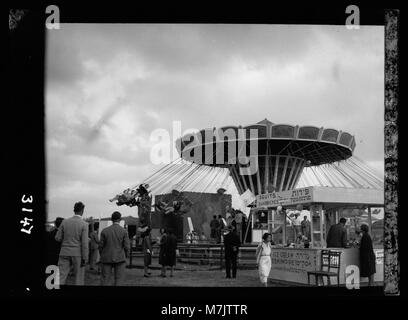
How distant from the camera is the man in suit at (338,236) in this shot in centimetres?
1167

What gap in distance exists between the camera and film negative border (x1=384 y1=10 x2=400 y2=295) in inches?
275

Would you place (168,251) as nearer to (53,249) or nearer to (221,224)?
(53,249)

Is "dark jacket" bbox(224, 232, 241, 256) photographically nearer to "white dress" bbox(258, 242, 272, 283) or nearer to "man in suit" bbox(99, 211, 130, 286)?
"white dress" bbox(258, 242, 272, 283)

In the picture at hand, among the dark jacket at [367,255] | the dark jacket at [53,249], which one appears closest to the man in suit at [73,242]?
the dark jacket at [53,249]

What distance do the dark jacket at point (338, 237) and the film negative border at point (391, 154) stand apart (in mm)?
4624

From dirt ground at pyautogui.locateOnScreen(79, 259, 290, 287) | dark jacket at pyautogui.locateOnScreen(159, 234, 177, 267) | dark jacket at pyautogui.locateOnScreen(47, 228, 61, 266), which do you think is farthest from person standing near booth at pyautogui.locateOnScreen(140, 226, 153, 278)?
dark jacket at pyautogui.locateOnScreen(47, 228, 61, 266)

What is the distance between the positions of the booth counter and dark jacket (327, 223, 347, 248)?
1.22 feet

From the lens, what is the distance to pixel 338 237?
1172 centimetres

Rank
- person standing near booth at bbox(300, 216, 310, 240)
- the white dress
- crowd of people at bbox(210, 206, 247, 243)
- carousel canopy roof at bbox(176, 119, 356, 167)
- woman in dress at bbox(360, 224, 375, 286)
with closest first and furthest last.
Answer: woman in dress at bbox(360, 224, 375, 286) → the white dress → person standing near booth at bbox(300, 216, 310, 240) → crowd of people at bbox(210, 206, 247, 243) → carousel canopy roof at bbox(176, 119, 356, 167)

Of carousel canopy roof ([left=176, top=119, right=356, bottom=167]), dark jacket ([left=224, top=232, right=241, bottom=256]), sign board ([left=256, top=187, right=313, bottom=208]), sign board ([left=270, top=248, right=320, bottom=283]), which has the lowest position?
sign board ([left=270, top=248, right=320, bottom=283])

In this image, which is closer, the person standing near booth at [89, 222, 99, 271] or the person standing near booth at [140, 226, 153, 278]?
the person standing near booth at [89, 222, 99, 271]
